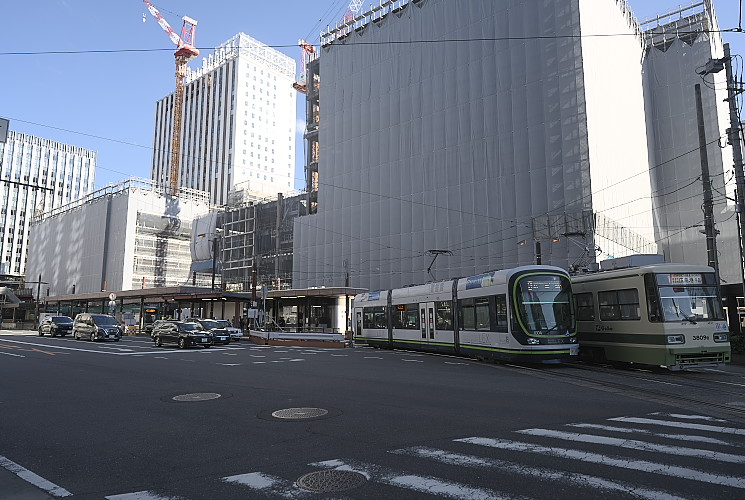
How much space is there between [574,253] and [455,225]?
1163cm

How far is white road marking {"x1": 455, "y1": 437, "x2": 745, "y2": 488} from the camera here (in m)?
5.10

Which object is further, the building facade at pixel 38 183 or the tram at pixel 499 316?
the building facade at pixel 38 183

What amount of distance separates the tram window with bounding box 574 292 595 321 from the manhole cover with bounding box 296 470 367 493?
15.1m

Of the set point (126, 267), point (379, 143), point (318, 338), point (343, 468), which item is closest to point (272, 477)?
point (343, 468)

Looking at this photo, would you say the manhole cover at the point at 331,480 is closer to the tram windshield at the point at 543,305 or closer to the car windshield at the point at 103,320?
the tram windshield at the point at 543,305

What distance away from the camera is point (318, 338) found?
33.9m

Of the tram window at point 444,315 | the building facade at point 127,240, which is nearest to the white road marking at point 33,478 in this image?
the tram window at point 444,315

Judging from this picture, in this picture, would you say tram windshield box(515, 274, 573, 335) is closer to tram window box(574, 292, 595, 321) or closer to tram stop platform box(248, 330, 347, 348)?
tram window box(574, 292, 595, 321)

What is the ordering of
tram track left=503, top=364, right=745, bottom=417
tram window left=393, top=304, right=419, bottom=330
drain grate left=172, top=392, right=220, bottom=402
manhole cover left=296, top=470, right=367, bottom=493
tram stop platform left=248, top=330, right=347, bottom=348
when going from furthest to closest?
tram stop platform left=248, top=330, right=347, bottom=348
tram window left=393, top=304, right=419, bottom=330
drain grate left=172, top=392, right=220, bottom=402
tram track left=503, top=364, right=745, bottom=417
manhole cover left=296, top=470, right=367, bottom=493

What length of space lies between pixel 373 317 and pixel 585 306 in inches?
495

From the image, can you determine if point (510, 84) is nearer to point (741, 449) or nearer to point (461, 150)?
point (461, 150)

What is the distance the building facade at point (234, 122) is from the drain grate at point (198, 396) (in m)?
116

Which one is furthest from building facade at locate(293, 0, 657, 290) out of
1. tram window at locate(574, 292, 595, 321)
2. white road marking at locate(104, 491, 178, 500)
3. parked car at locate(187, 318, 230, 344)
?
white road marking at locate(104, 491, 178, 500)

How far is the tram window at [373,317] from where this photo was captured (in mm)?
27670
